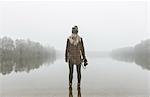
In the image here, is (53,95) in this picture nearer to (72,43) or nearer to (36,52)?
(72,43)

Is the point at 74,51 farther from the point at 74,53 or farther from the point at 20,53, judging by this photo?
the point at 20,53

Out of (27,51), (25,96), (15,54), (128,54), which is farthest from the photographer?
(128,54)

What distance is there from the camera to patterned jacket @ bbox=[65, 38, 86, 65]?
11016mm

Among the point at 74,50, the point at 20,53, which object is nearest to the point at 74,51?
the point at 74,50

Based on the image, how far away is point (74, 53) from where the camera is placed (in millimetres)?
11078

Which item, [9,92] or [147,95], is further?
[9,92]

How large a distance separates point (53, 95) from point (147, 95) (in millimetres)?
2601

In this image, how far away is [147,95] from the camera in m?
12.1

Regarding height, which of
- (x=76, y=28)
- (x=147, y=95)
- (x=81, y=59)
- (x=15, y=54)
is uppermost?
(x=15, y=54)

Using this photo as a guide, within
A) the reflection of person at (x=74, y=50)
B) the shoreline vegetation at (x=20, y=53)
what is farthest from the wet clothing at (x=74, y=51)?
the shoreline vegetation at (x=20, y=53)

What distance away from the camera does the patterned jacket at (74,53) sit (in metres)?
11.0

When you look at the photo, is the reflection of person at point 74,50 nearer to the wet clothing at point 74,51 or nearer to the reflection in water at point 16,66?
the wet clothing at point 74,51

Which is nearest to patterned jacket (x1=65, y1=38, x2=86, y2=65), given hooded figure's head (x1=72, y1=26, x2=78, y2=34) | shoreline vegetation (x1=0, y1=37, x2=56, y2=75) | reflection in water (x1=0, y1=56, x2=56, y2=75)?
hooded figure's head (x1=72, y1=26, x2=78, y2=34)

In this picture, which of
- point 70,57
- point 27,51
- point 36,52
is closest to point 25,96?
point 70,57
